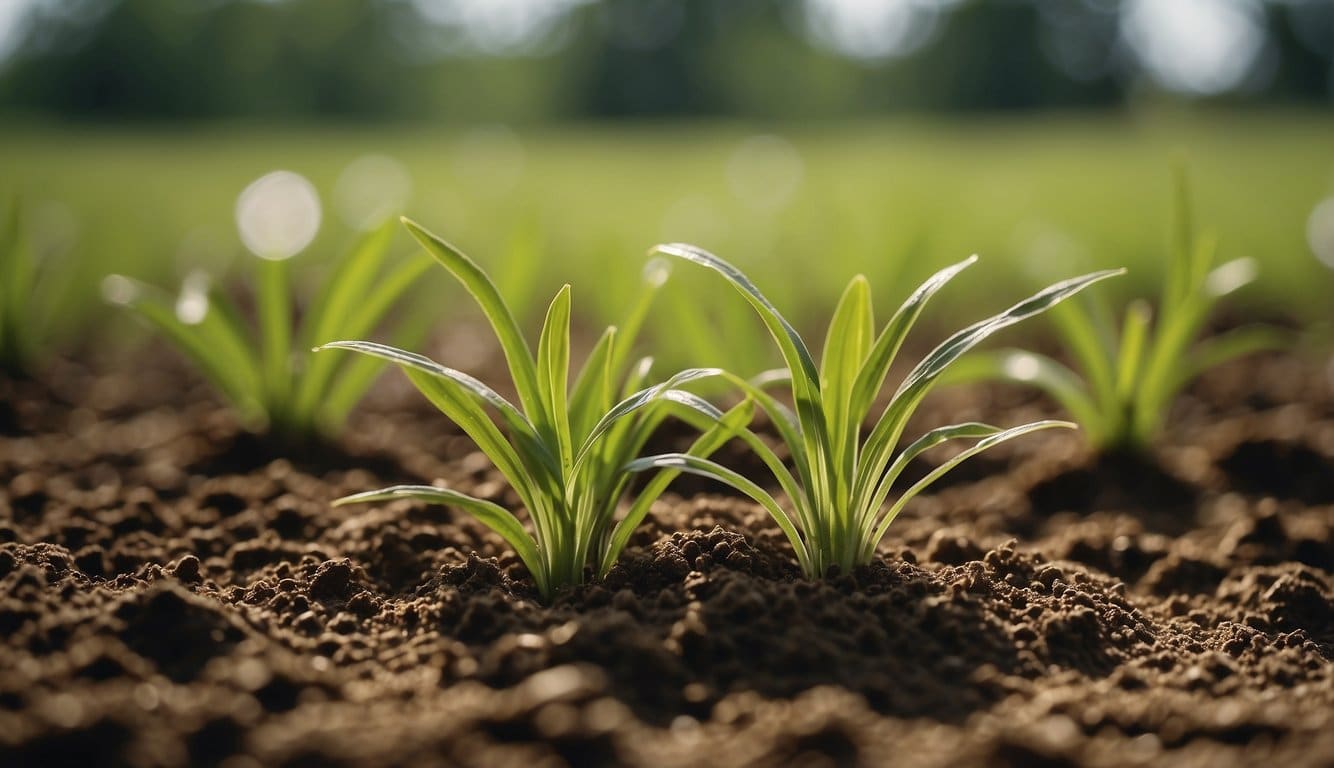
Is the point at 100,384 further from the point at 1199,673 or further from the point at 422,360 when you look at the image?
the point at 1199,673

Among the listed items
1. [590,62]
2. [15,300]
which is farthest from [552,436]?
[590,62]

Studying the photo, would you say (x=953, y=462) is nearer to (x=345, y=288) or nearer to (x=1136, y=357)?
(x=1136, y=357)

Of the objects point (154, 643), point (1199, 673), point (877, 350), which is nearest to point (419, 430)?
point (154, 643)

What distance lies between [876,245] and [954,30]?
41.6 metres

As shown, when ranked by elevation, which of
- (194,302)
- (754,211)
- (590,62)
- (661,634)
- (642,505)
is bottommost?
(661,634)

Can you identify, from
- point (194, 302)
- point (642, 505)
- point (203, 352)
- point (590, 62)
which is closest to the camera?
point (642, 505)

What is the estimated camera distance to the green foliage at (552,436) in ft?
4.86

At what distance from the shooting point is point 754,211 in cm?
708

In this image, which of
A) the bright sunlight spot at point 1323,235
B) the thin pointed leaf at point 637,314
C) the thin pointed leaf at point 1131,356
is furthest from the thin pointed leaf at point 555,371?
the bright sunlight spot at point 1323,235

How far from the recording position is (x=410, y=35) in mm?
40000

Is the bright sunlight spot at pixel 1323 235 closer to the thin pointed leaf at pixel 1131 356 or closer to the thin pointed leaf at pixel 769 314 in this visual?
the thin pointed leaf at pixel 1131 356

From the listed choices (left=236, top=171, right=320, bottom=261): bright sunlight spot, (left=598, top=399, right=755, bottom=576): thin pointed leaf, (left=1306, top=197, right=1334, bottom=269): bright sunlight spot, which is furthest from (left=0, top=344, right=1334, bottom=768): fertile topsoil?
(left=1306, top=197, right=1334, bottom=269): bright sunlight spot

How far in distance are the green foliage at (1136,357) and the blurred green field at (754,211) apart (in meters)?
0.30

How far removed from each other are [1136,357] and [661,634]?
1609mm
